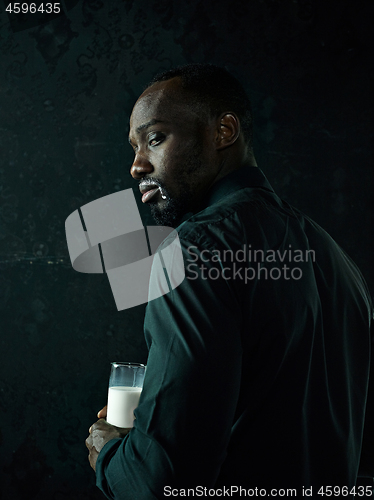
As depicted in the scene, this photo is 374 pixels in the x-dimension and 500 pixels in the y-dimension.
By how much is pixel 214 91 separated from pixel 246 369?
1.81 feet

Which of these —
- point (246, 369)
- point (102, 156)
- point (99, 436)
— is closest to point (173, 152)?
point (246, 369)

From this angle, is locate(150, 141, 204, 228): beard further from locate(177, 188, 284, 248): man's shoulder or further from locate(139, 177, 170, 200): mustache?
locate(177, 188, 284, 248): man's shoulder

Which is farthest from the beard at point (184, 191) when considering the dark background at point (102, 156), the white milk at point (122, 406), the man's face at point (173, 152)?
the dark background at point (102, 156)

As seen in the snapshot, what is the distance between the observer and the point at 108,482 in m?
0.67

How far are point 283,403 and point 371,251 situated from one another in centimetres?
116

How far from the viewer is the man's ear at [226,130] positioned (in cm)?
88

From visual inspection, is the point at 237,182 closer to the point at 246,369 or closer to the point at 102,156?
the point at 246,369

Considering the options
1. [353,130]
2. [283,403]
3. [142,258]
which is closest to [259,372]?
[283,403]

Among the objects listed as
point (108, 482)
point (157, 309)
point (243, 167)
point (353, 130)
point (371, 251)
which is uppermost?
point (353, 130)

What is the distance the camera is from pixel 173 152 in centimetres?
87

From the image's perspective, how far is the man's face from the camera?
2.85ft

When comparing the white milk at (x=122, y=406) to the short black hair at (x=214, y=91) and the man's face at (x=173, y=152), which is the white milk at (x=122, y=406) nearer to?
the man's face at (x=173, y=152)

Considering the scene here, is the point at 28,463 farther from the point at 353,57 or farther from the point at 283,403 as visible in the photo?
the point at 353,57

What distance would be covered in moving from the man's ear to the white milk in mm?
525
